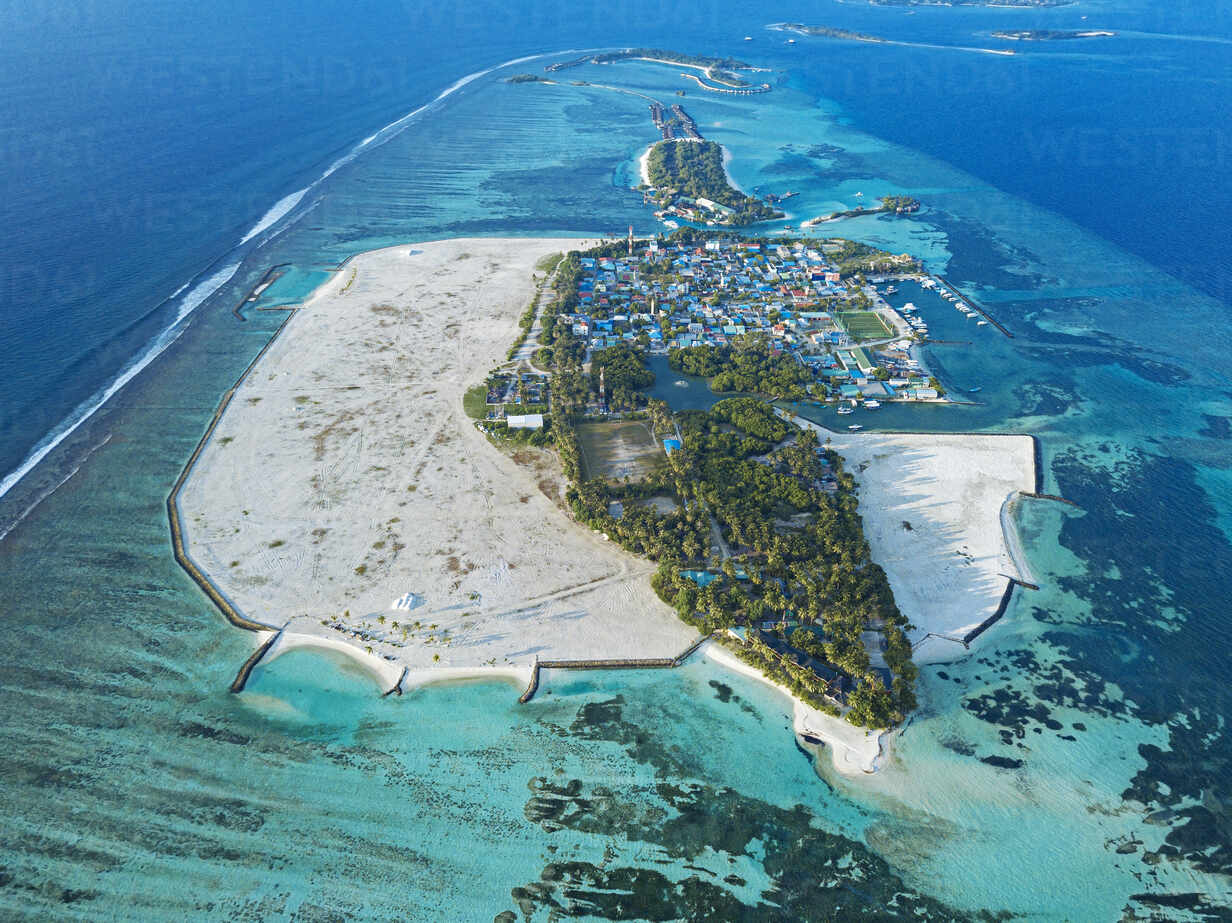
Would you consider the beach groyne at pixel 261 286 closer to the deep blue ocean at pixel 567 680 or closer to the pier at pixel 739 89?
the deep blue ocean at pixel 567 680

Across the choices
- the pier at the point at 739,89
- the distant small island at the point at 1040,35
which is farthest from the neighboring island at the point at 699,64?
the distant small island at the point at 1040,35

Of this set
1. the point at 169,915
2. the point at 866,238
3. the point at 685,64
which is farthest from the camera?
the point at 685,64

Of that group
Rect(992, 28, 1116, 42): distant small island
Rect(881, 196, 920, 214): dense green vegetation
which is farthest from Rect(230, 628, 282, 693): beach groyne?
Rect(992, 28, 1116, 42): distant small island

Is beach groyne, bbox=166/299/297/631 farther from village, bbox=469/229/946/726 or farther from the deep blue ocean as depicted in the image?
village, bbox=469/229/946/726

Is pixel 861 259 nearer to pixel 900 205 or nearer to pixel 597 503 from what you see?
pixel 900 205

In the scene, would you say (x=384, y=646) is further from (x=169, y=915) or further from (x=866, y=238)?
(x=866, y=238)

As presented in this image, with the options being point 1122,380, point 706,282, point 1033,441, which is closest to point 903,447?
point 1033,441

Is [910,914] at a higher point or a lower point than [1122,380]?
lower
